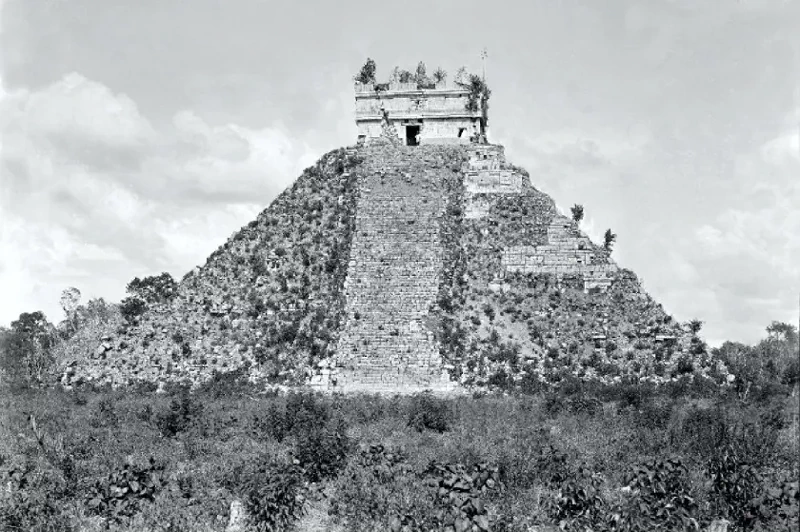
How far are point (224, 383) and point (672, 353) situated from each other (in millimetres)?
20153

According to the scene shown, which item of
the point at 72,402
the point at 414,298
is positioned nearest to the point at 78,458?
the point at 72,402

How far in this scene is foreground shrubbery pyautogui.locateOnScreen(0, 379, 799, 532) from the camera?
42.5 ft

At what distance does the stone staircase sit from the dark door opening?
1.56m

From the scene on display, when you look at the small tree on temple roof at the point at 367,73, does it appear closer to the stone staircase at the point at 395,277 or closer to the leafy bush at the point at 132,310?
the stone staircase at the point at 395,277

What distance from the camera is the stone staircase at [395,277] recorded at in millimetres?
32219

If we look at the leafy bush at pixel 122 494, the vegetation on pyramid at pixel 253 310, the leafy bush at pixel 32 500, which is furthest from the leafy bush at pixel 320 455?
the vegetation on pyramid at pixel 253 310

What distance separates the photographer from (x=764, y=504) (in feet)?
42.3

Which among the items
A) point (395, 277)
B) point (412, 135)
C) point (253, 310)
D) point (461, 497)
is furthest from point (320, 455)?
point (412, 135)

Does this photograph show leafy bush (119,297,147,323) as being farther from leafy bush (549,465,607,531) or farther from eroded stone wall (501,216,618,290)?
leafy bush (549,465,607,531)

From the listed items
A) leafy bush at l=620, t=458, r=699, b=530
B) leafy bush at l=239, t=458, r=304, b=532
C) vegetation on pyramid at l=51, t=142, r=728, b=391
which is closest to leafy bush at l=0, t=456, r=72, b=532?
leafy bush at l=239, t=458, r=304, b=532

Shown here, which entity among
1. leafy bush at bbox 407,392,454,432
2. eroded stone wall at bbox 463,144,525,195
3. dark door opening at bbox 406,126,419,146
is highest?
dark door opening at bbox 406,126,419,146

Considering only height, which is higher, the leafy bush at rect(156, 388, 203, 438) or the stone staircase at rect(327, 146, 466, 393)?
the stone staircase at rect(327, 146, 466, 393)

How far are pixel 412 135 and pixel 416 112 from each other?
1.41 metres

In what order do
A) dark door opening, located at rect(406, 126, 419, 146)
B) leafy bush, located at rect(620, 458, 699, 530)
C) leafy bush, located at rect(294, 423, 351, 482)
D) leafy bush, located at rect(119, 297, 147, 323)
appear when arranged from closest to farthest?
1. leafy bush, located at rect(620, 458, 699, 530)
2. leafy bush, located at rect(294, 423, 351, 482)
3. leafy bush, located at rect(119, 297, 147, 323)
4. dark door opening, located at rect(406, 126, 419, 146)
